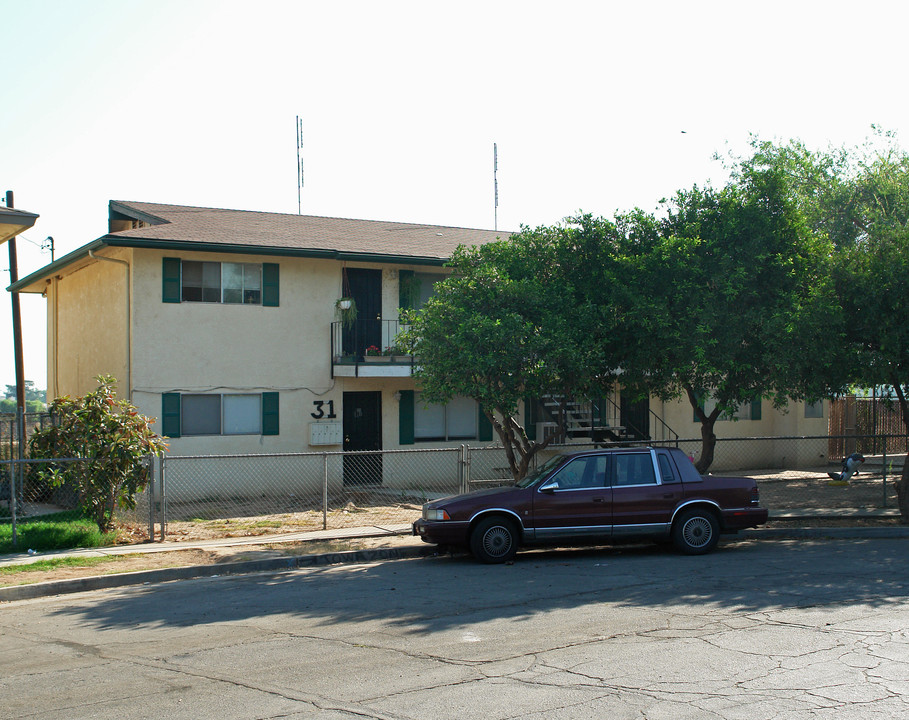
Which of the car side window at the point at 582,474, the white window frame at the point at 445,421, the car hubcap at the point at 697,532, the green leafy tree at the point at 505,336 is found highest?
the green leafy tree at the point at 505,336

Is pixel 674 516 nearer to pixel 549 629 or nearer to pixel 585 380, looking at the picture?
pixel 585 380

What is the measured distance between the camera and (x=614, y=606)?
28.7ft

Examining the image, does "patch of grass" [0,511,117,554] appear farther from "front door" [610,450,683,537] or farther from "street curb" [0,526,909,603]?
A: "front door" [610,450,683,537]

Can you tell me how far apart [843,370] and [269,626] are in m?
10.0

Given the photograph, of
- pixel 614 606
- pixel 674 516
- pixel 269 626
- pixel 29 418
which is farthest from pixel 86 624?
pixel 29 418

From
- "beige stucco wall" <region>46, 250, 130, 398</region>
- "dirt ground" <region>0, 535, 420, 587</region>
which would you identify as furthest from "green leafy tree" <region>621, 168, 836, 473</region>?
"beige stucco wall" <region>46, 250, 130, 398</region>

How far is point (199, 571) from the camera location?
11.6m

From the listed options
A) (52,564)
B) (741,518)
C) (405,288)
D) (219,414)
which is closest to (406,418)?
(405,288)

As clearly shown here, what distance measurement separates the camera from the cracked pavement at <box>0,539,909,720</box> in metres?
5.77

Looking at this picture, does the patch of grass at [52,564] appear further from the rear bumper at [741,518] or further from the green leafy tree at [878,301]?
the green leafy tree at [878,301]

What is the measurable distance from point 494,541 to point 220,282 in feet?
34.4

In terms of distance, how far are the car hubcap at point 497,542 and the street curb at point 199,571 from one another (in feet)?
5.16

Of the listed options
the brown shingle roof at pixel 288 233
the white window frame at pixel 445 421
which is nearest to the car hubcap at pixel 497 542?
the brown shingle roof at pixel 288 233

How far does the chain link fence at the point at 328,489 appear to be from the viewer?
1557 centimetres
